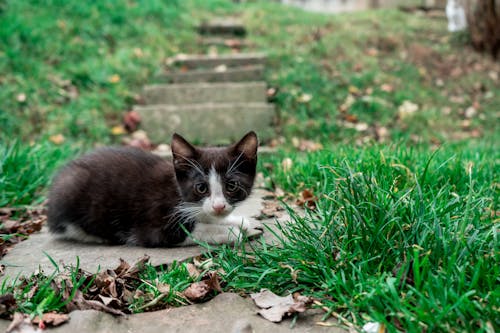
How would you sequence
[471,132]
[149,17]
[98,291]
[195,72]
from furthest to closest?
[149,17], [195,72], [471,132], [98,291]

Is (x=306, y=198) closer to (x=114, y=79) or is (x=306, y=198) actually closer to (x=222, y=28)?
(x=114, y=79)

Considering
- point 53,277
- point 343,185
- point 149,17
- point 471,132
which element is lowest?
point 471,132

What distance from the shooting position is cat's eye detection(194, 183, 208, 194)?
9.71 feet

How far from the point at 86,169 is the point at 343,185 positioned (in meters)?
1.75

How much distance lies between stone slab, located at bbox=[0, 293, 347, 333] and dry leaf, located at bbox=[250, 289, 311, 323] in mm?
29

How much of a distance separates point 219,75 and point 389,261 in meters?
5.93

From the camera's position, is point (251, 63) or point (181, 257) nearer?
point (181, 257)

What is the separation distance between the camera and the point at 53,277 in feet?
8.22

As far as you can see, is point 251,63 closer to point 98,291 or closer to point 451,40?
point 451,40

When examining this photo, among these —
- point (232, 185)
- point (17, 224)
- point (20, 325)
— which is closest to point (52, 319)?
point (20, 325)

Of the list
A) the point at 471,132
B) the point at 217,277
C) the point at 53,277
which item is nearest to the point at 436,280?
the point at 217,277

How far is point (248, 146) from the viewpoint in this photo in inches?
121

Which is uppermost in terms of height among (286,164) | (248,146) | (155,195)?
(248,146)

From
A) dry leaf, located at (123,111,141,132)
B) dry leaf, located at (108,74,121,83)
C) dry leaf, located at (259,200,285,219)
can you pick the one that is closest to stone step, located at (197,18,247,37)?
dry leaf, located at (108,74,121,83)
